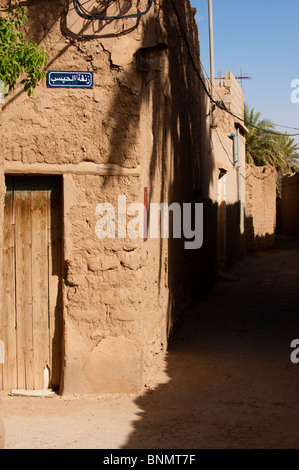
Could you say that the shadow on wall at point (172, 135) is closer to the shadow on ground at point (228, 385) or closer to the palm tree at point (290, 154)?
the shadow on ground at point (228, 385)

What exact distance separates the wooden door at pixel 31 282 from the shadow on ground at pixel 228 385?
3.48 feet

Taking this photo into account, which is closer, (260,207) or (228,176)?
(228,176)

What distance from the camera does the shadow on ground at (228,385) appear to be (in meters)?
4.36

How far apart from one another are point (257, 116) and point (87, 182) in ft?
85.4

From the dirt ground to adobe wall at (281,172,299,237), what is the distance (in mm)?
17603

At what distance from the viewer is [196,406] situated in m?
5.07

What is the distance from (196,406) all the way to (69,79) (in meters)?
3.14

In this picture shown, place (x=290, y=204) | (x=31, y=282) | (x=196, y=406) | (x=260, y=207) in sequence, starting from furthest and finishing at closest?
(x=290, y=204)
(x=260, y=207)
(x=31, y=282)
(x=196, y=406)

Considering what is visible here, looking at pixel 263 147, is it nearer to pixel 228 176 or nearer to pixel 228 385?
pixel 228 176

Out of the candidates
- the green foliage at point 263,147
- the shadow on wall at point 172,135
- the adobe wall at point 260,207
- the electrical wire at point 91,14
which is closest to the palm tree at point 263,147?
the green foliage at point 263,147

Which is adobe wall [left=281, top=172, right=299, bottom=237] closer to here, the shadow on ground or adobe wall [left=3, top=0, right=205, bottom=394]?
the shadow on ground

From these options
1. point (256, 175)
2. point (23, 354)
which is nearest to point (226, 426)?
point (23, 354)

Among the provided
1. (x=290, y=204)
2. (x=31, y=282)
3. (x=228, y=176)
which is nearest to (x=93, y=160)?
(x=31, y=282)
